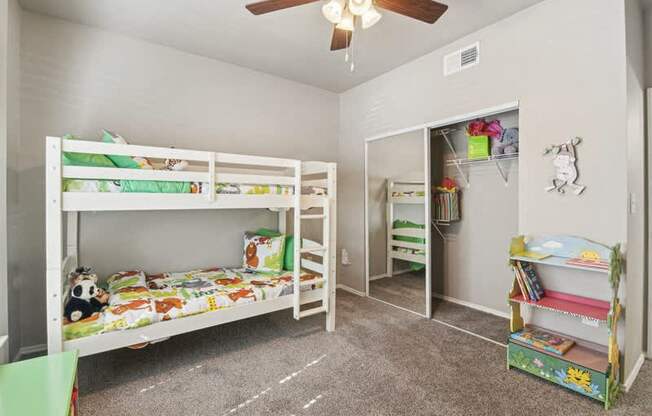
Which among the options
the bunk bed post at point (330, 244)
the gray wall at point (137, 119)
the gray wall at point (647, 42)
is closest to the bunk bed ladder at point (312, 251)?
the bunk bed post at point (330, 244)

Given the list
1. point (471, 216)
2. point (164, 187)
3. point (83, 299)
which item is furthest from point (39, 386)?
point (471, 216)

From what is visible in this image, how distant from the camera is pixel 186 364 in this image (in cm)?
224

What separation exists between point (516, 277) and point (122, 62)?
144 inches

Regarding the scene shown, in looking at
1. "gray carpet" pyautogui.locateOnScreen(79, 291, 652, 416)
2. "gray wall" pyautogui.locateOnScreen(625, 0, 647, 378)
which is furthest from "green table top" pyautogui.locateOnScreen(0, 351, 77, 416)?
"gray wall" pyautogui.locateOnScreen(625, 0, 647, 378)

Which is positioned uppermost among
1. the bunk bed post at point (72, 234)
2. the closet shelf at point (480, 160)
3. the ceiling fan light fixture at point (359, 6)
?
the ceiling fan light fixture at point (359, 6)

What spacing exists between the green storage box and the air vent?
704 mm

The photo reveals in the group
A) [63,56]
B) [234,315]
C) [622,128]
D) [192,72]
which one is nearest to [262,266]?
[234,315]

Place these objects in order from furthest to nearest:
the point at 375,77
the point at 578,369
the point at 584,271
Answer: the point at 375,77 → the point at 584,271 → the point at 578,369

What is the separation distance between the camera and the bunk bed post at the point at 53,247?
1707 millimetres

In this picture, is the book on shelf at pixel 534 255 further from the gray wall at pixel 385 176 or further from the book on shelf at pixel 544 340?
the gray wall at pixel 385 176

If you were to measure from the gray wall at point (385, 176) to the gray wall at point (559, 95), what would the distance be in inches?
17.3

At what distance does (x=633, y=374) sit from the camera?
6.70 feet

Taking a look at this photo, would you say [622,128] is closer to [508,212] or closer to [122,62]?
[508,212]

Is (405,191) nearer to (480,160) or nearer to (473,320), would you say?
(480,160)
